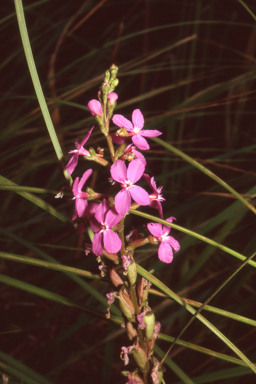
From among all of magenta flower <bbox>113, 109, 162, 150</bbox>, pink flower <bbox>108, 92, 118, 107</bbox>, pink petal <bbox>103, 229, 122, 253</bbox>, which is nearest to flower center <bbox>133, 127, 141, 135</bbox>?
magenta flower <bbox>113, 109, 162, 150</bbox>

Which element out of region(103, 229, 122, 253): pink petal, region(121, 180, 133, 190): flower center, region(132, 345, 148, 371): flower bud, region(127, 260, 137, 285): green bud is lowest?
region(132, 345, 148, 371): flower bud

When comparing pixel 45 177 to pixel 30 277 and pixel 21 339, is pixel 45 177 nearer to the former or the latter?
pixel 30 277

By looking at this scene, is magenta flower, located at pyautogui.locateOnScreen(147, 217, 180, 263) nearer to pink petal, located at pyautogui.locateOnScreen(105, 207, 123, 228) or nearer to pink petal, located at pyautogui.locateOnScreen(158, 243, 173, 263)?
pink petal, located at pyautogui.locateOnScreen(158, 243, 173, 263)

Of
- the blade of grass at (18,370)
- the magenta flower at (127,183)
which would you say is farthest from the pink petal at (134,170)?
the blade of grass at (18,370)

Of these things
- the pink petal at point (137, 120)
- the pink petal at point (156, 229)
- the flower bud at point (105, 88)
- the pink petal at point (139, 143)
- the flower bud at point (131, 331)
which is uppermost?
the flower bud at point (105, 88)

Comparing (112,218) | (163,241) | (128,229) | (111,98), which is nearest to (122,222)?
(112,218)

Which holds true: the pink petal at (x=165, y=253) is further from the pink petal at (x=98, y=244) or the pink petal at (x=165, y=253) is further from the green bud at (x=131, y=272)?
the pink petal at (x=98, y=244)
